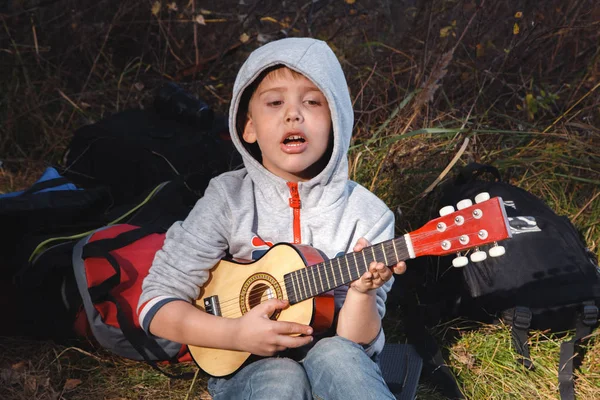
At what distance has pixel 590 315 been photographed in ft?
8.95

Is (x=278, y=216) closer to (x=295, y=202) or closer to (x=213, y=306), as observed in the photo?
(x=295, y=202)

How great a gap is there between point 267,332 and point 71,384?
115 cm

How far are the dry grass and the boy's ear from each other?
1.03 m

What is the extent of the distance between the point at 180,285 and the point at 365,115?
214 centimetres

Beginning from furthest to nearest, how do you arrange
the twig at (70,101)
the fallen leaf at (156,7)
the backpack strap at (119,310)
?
1. the fallen leaf at (156,7)
2. the twig at (70,101)
3. the backpack strap at (119,310)

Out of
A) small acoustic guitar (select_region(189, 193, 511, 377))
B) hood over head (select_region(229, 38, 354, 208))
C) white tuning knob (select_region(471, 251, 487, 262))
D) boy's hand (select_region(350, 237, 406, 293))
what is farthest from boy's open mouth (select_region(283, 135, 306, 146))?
white tuning knob (select_region(471, 251, 487, 262))

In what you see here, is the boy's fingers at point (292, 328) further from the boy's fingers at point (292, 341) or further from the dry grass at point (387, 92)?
the dry grass at point (387, 92)

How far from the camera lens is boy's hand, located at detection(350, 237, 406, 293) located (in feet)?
6.24

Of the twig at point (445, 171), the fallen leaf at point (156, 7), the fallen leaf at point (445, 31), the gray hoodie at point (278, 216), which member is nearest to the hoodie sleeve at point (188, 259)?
the gray hoodie at point (278, 216)

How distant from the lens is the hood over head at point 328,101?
7.34ft

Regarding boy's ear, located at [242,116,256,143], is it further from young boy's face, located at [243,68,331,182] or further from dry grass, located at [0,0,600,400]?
dry grass, located at [0,0,600,400]

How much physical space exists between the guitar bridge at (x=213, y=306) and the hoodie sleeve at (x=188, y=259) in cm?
5

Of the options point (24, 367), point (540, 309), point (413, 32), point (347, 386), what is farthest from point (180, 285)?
point (413, 32)

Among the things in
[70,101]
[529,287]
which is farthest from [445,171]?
[70,101]
